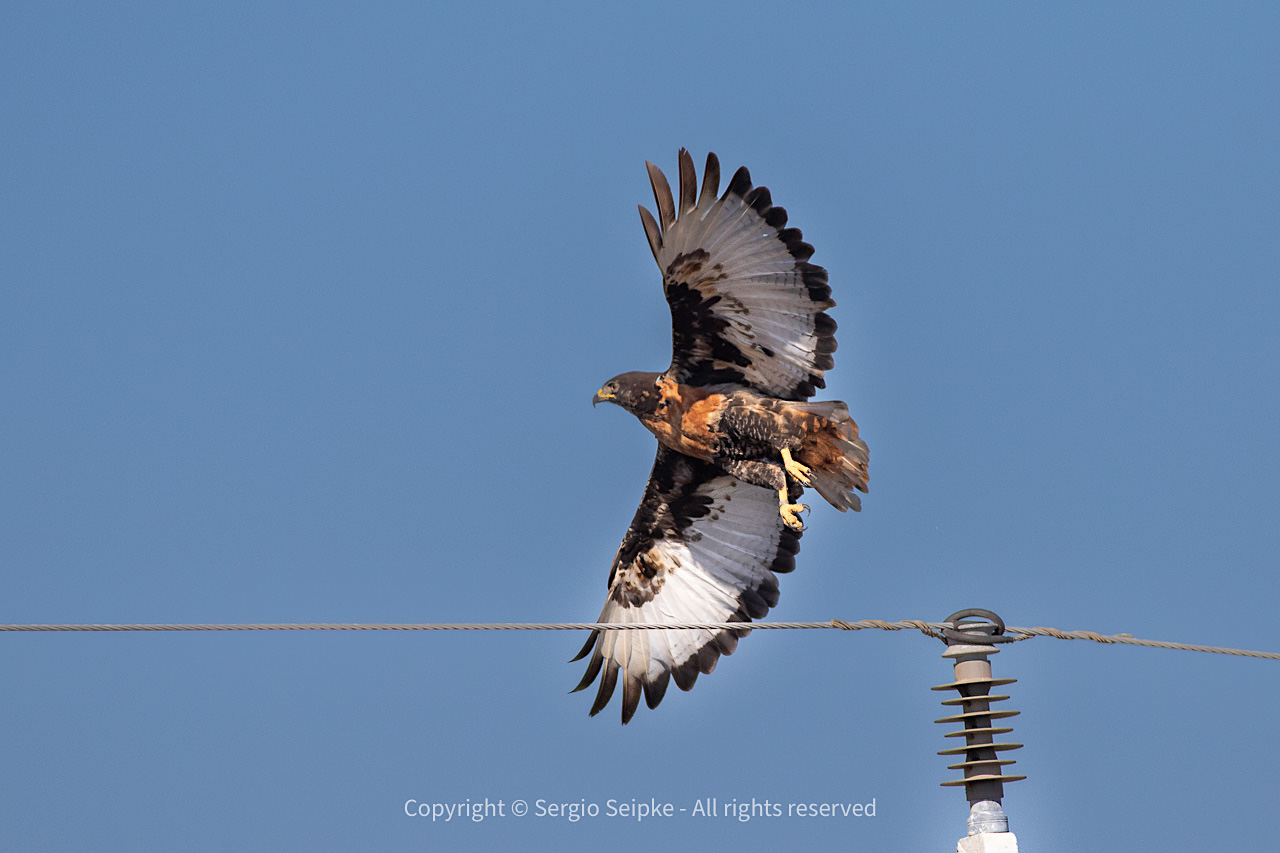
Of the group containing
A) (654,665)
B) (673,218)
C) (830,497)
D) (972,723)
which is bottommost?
(972,723)

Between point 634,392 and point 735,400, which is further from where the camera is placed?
point 634,392

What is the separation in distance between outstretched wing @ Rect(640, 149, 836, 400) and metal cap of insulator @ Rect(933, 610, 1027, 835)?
3302mm

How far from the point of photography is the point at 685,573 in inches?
400

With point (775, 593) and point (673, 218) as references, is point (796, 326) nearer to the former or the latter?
point (673, 218)

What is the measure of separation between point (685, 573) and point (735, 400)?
1993mm

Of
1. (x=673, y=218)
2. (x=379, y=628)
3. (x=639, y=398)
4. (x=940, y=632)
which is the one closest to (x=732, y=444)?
(x=639, y=398)

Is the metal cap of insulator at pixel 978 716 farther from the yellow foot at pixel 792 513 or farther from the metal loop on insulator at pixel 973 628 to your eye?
the yellow foot at pixel 792 513

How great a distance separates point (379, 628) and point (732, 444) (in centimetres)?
394

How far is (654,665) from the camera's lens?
9875 millimetres

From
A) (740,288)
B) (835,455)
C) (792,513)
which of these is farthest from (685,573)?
(740,288)

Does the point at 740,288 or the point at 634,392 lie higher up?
the point at 740,288

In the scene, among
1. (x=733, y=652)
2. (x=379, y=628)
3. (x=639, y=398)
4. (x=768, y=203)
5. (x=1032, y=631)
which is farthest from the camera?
(x=733, y=652)

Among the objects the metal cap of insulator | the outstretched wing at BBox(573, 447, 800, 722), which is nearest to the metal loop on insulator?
the metal cap of insulator

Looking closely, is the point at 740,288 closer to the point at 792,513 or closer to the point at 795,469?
the point at 795,469
